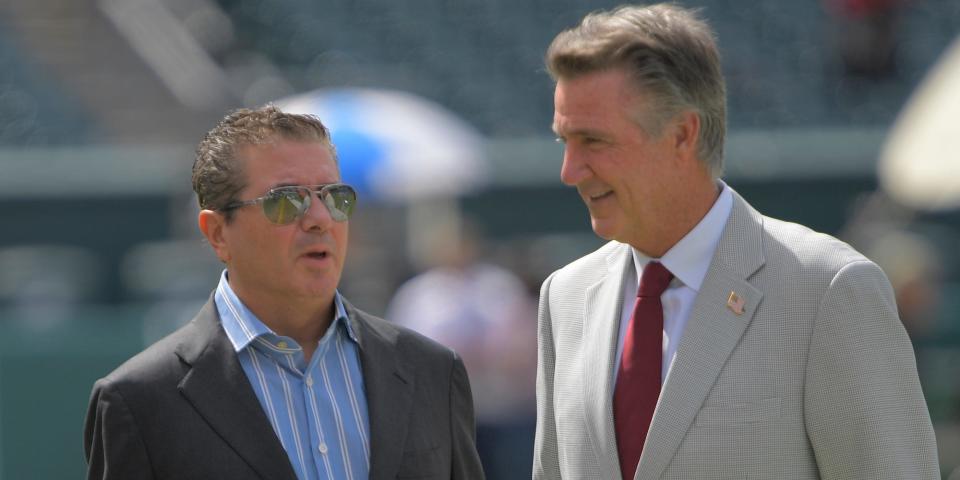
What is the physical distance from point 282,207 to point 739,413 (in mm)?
1077

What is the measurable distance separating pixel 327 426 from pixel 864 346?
114cm

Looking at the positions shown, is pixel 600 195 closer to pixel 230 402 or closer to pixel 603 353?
pixel 603 353

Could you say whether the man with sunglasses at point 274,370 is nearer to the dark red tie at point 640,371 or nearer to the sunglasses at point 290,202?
the sunglasses at point 290,202

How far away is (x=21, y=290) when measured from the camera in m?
12.5

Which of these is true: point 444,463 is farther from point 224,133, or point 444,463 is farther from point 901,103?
point 901,103

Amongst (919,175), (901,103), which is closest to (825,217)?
(901,103)

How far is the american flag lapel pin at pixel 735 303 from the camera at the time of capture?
3264 mm

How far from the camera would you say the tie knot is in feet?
11.1

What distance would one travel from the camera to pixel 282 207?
3334 mm

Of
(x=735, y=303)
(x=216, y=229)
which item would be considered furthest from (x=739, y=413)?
(x=216, y=229)

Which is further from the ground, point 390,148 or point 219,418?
point 390,148

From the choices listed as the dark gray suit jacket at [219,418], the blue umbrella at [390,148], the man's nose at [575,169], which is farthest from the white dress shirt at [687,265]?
the blue umbrella at [390,148]

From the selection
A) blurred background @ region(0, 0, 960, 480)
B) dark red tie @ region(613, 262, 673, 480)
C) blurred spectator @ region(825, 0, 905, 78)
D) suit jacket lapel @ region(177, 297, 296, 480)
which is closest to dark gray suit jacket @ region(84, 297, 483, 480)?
suit jacket lapel @ region(177, 297, 296, 480)

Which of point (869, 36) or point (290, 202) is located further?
point (869, 36)
